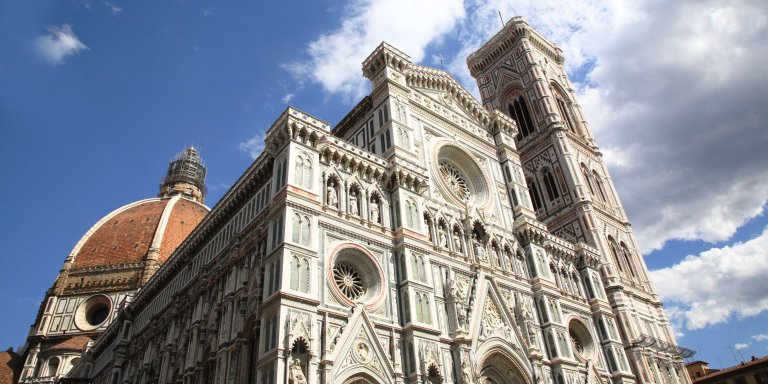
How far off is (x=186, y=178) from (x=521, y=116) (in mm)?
57865

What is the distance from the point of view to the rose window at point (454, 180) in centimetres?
2958

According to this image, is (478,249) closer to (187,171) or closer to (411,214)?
(411,214)

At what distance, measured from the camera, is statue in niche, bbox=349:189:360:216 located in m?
22.7

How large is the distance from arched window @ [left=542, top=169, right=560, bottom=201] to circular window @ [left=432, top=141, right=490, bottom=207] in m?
13.7

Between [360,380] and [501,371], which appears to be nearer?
[360,380]

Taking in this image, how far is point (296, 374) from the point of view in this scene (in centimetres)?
1673

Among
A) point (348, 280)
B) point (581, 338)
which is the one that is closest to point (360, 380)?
point (348, 280)

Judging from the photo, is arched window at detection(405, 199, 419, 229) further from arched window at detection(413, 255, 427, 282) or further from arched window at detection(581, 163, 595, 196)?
arched window at detection(581, 163, 595, 196)

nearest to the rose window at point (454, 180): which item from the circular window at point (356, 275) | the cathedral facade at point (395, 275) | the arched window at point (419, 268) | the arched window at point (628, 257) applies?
the cathedral facade at point (395, 275)

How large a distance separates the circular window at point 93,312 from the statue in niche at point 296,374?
49.2 m

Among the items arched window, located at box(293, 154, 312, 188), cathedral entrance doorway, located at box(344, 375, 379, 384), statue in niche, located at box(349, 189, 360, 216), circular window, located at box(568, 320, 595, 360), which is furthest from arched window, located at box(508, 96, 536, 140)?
cathedral entrance doorway, located at box(344, 375, 379, 384)

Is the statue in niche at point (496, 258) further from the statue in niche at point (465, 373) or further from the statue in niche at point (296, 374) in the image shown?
the statue in niche at point (296, 374)

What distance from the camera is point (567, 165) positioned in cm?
4247

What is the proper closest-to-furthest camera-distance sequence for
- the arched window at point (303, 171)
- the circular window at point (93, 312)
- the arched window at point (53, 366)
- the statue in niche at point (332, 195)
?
the arched window at point (303, 171)
the statue in niche at point (332, 195)
the arched window at point (53, 366)
the circular window at point (93, 312)
